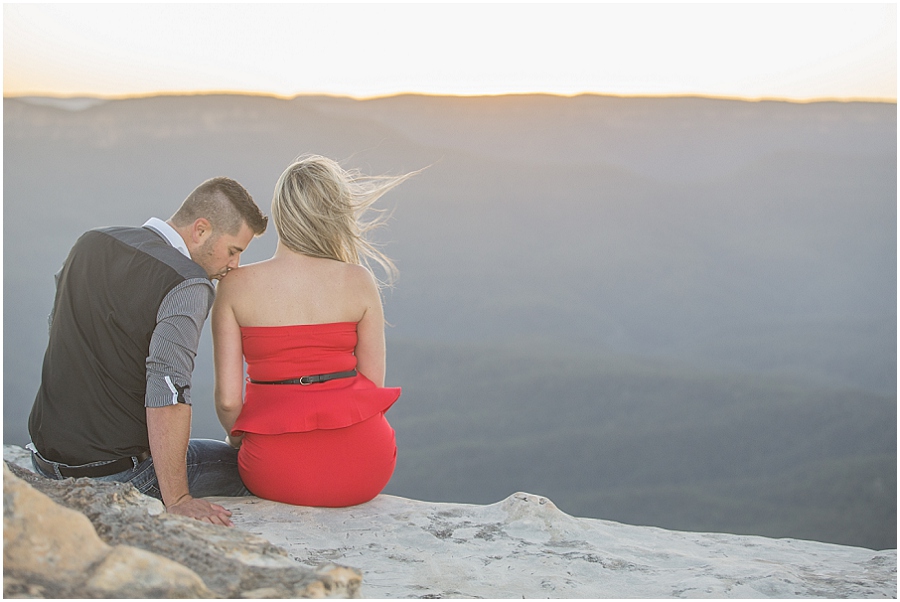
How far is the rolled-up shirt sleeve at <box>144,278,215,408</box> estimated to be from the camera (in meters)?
1.98

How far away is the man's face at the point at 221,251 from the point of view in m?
2.23

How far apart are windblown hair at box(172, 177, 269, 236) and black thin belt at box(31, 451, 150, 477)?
0.67 meters

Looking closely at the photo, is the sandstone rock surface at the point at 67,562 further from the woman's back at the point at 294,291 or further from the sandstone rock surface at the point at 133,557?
the woman's back at the point at 294,291

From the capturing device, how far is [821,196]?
39.7 feet

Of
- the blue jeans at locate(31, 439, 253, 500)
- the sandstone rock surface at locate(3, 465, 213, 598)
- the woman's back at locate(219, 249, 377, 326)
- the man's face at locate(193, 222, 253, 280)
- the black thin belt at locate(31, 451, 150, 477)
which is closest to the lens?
the sandstone rock surface at locate(3, 465, 213, 598)

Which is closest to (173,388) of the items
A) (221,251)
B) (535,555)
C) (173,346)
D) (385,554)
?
(173,346)

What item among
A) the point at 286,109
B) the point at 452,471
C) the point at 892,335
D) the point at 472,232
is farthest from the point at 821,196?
the point at 286,109

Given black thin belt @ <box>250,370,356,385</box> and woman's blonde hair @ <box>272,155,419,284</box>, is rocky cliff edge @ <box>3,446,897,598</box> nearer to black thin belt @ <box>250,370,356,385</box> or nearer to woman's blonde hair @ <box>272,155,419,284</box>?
black thin belt @ <box>250,370,356,385</box>

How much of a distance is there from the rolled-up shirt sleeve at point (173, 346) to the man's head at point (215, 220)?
22cm

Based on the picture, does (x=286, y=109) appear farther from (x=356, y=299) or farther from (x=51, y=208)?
(x=356, y=299)

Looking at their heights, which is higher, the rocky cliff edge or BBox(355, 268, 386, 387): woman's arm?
BBox(355, 268, 386, 387): woman's arm

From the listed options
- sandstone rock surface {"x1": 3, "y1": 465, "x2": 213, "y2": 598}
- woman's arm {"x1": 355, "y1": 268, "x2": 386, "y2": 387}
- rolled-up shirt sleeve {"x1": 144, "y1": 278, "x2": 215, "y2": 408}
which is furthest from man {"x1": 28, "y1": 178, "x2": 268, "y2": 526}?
sandstone rock surface {"x1": 3, "y1": 465, "x2": 213, "y2": 598}

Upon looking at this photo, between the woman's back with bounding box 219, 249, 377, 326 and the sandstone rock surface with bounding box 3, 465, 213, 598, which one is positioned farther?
the woman's back with bounding box 219, 249, 377, 326

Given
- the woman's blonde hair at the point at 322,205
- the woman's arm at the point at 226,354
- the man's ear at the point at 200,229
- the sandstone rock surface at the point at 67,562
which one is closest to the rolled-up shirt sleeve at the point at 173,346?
the man's ear at the point at 200,229
